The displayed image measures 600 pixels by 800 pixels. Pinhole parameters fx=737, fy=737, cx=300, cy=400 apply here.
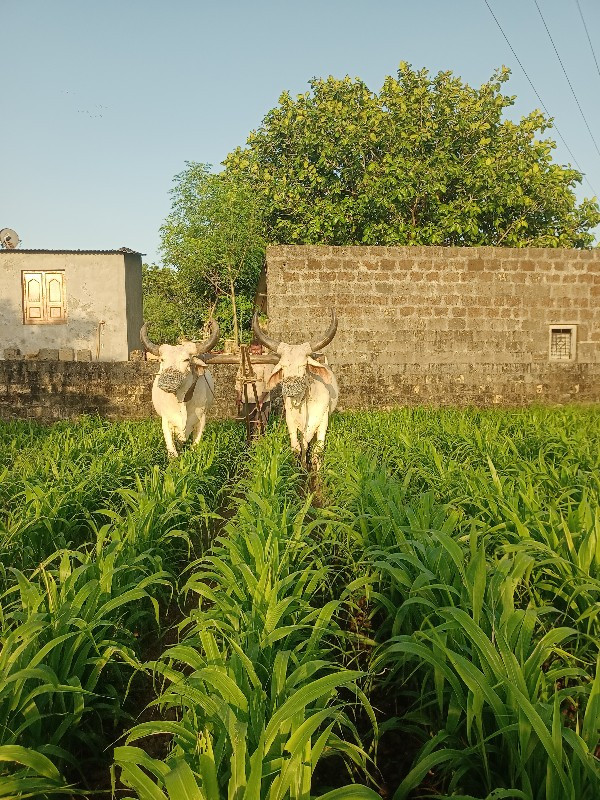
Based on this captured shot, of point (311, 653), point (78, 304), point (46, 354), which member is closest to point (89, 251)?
point (78, 304)

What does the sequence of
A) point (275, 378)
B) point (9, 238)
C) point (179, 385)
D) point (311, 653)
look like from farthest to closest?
point (9, 238)
point (275, 378)
point (179, 385)
point (311, 653)

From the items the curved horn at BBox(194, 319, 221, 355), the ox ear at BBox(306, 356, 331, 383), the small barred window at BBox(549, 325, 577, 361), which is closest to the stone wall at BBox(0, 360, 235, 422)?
the curved horn at BBox(194, 319, 221, 355)

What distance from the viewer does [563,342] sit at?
1278 cm

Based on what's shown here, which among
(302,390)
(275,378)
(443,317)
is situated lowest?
(302,390)

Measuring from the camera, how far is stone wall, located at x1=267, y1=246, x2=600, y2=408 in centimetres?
1163

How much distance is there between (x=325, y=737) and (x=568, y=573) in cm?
152

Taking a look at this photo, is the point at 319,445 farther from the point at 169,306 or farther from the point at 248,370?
the point at 169,306

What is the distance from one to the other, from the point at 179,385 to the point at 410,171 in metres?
12.2

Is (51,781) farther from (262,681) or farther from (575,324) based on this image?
(575,324)

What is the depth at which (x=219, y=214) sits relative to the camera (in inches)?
1036

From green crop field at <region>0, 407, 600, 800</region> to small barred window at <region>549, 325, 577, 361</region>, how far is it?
818cm

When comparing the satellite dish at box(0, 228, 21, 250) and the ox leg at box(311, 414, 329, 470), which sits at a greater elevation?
the satellite dish at box(0, 228, 21, 250)

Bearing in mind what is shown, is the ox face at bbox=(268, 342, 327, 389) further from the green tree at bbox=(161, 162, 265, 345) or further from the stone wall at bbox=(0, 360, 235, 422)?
the green tree at bbox=(161, 162, 265, 345)

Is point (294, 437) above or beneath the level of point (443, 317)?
beneath
